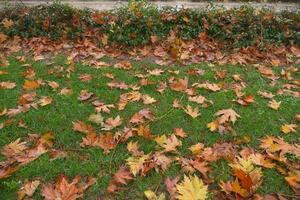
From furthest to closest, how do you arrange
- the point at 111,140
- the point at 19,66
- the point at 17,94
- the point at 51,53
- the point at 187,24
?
the point at 187,24 < the point at 51,53 < the point at 19,66 < the point at 17,94 < the point at 111,140

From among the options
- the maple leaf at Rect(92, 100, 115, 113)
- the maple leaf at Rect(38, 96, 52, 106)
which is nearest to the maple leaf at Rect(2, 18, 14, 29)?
the maple leaf at Rect(38, 96, 52, 106)

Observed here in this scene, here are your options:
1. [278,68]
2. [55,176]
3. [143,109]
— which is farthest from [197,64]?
[55,176]

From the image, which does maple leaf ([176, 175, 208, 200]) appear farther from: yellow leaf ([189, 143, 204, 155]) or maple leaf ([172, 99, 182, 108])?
maple leaf ([172, 99, 182, 108])

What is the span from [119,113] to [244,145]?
1417 millimetres

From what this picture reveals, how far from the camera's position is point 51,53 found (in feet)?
19.9

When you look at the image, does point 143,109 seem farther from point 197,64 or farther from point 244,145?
point 197,64

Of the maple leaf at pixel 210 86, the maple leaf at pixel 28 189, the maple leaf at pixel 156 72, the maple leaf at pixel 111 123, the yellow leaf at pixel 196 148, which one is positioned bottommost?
the maple leaf at pixel 28 189

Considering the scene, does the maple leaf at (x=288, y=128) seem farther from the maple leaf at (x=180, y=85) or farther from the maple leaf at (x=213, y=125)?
the maple leaf at (x=180, y=85)

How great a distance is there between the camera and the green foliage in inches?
250

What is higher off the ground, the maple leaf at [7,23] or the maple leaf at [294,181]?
the maple leaf at [7,23]

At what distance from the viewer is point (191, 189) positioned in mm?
2963

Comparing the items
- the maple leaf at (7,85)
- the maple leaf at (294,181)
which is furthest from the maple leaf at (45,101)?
the maple leaf at (294,181)

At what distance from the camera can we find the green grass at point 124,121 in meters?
3.23

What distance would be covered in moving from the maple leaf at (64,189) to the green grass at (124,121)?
67 mm
